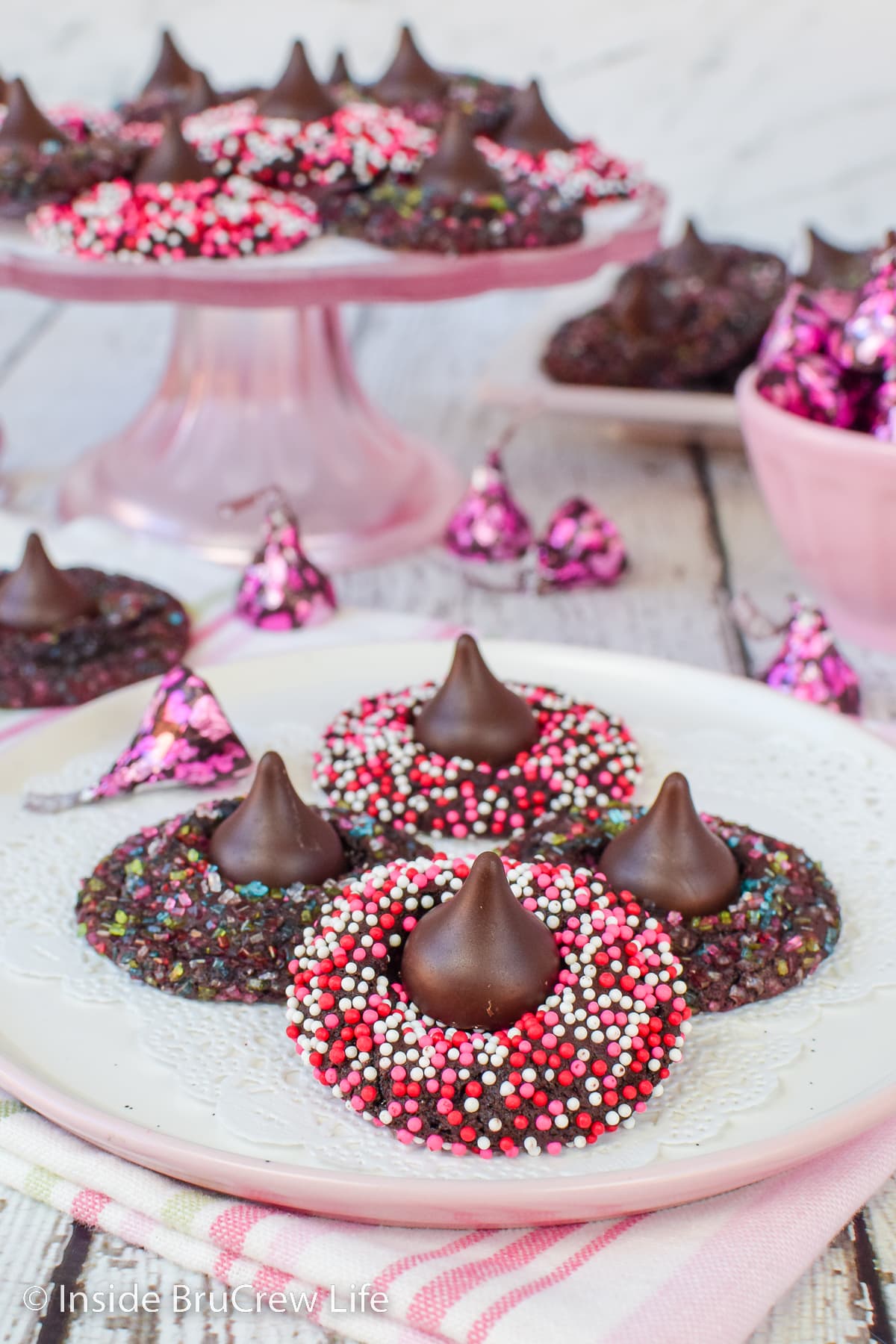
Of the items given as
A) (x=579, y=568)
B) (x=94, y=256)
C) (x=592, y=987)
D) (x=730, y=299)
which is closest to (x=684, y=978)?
(x=592, y=987)

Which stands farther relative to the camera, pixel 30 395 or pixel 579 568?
pixel 30 395

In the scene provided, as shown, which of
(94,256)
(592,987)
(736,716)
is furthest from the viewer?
(94,256)

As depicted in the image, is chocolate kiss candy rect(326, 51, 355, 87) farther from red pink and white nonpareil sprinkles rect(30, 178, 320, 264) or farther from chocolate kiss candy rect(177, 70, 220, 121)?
red pink and white nonpareil sprinkles rect(30, 178, 320, 264)

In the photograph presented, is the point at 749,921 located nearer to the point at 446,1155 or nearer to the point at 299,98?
the point at 446,1155

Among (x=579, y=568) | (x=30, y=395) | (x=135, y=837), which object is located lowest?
(x=30, y=395)

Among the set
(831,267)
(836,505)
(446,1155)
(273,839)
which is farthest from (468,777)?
(831,267)

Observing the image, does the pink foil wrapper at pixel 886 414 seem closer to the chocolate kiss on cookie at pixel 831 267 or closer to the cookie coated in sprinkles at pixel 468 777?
the cookie coated in sprinkles at pixel 468 777

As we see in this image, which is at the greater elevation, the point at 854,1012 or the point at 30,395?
the point at 854,1012

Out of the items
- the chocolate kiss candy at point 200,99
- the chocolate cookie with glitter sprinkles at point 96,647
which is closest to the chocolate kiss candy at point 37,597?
the chocolate cookie with glitter sprinkles at point 96,647

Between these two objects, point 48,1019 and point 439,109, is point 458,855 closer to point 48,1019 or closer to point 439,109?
point 48,1019
